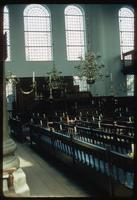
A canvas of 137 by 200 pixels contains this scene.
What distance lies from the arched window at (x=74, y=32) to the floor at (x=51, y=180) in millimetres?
12202

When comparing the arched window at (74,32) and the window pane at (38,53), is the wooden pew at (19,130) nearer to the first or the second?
the window pane at (38,53)

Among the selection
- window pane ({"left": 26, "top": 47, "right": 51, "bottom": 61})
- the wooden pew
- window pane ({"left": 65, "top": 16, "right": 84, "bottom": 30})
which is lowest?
the wooden pew

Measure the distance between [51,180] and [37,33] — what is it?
14.1 metres

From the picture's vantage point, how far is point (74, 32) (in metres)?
18.7

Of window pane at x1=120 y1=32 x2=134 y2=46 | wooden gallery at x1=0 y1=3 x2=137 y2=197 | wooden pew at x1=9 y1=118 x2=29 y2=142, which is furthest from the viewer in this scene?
window pane at x1=120 y1=32 x2=134 y2=46

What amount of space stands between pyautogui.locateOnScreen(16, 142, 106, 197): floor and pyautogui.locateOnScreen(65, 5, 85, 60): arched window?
1220 centimetres

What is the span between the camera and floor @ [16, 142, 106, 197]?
429cm

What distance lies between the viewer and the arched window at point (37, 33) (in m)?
17.6

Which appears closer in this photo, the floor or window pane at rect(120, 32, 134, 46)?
the floor

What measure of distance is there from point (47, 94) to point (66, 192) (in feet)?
36.8

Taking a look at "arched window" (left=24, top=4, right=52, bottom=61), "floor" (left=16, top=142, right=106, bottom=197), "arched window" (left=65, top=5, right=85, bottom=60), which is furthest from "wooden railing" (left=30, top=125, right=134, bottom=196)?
"arched window" (left=65, top=5, right=85, bottom=60)

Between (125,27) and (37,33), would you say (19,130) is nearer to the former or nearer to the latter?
(37,33)

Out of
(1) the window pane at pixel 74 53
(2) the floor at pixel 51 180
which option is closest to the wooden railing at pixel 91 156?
(2) the floor at pixel 51 180

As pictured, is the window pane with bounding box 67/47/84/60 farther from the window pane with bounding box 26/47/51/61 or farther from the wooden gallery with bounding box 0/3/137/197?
the window pane with bounding box 26/47/51/61
